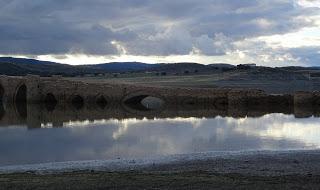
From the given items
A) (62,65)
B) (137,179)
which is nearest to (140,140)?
(137,179)

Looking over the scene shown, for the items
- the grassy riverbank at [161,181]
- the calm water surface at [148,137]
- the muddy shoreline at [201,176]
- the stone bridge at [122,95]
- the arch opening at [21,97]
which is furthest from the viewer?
the arch opening at [21,97]

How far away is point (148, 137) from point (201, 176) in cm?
1580

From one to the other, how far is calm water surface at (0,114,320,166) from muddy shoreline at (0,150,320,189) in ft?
16.0

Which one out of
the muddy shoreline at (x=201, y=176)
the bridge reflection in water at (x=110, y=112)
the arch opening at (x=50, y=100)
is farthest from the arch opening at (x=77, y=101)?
the muddy shoreline at (x=201, y=176)

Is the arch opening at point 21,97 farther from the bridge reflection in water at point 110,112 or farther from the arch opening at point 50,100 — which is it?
the arch opening at point 50,100

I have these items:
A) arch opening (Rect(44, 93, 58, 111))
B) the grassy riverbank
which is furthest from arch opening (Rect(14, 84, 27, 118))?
the grassy riverbank

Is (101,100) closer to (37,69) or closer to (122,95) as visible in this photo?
(122,95)

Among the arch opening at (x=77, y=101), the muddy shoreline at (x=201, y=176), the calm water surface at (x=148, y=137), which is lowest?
the calm water surface at (x=148, y=137)

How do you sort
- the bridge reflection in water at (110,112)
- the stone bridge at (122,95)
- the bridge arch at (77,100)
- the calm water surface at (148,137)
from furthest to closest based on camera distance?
the bridge arch at (77,100) → the stone bridge at (122,95) → the bridge reflection in water at (110,112) → the calm water surface at (148,137)

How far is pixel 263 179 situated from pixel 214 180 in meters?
1.20

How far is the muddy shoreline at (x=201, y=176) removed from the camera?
1280 centimetres

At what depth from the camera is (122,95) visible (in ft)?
192

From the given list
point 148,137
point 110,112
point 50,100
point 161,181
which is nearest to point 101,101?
point 50,100

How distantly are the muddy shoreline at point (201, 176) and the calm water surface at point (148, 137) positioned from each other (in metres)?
4.89
